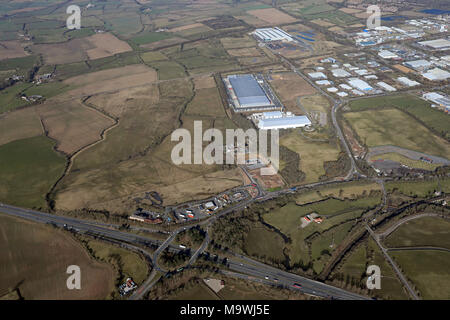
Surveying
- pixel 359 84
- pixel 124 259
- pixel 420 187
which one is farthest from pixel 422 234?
pixel 359 84

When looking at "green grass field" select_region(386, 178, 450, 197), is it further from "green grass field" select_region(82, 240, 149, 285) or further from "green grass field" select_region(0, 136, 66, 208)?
"green grass field" select_region(0, 136, 66, 208)

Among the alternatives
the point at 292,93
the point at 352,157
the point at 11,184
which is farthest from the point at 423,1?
the point at 11,184

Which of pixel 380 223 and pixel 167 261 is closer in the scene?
pixel 167 261

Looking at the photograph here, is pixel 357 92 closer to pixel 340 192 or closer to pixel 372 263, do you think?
pixel 340 192

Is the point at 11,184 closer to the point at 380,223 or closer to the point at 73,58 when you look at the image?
the point at 380,223

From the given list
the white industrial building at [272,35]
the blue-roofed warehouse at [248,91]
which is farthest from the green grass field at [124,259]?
the white industrial building at [272,35]

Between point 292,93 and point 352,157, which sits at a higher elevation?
point 292,93

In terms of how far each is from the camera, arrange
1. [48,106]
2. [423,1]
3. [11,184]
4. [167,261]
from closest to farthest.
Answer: [167,261] < [11,184] < [48,106] < [423,1]
